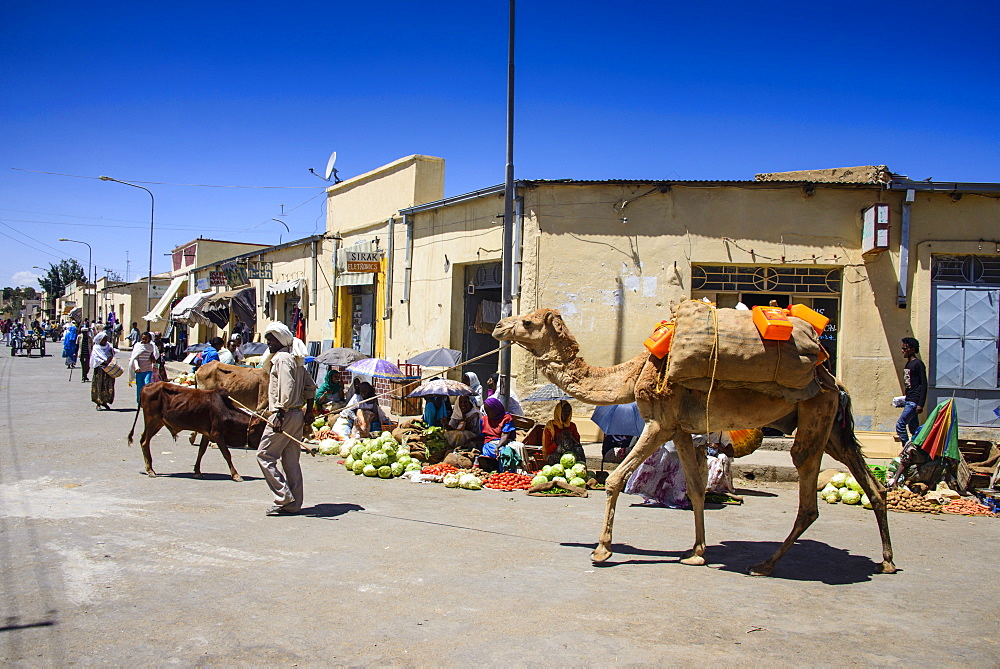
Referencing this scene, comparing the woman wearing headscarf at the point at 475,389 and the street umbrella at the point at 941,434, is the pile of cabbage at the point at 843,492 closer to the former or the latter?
the street umbrella at the point at 941,434

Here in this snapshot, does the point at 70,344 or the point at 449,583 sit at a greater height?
the point at 70,344

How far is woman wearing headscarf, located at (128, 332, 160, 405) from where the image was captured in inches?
704

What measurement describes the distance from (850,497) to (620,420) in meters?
3.23

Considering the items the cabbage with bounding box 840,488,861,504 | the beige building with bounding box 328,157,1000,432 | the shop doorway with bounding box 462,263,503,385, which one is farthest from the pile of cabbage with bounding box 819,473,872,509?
the shop doorway with bounding box 462,263,503,385

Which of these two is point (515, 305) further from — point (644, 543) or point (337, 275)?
point (337, 275)

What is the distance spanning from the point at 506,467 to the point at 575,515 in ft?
8.92

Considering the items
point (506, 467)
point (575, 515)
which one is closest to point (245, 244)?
point (506, 467)

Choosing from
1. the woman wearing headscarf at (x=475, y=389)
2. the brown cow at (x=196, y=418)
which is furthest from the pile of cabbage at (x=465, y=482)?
the brown cow at (x=196, y=418)

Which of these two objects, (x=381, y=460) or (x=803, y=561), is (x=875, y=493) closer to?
(x=803, y=561)

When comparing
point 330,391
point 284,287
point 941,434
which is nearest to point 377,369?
point 330,391

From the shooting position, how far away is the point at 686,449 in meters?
6.98

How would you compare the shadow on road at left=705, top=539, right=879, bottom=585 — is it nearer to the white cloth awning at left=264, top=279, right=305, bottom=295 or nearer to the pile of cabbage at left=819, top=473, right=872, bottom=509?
the pile of cabbage at left=819, top=473, right=872, bottom=509

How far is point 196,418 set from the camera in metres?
10.3

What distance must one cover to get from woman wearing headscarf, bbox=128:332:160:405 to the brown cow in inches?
326
